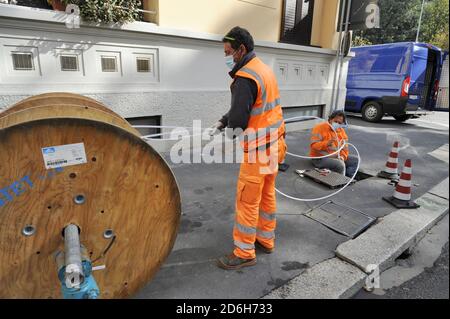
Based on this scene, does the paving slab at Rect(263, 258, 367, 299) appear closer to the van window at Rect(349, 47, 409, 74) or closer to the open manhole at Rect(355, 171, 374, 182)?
the open manhole at Rect(355, 171, 374, 182)

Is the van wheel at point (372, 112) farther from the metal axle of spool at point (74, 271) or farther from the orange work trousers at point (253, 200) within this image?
the metal axle of spool at point (74, 271)

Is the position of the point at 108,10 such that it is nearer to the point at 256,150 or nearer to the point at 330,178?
the point at 256,150

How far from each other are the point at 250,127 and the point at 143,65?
345 cm

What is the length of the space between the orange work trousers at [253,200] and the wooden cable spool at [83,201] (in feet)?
2.59

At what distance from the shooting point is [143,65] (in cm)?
521

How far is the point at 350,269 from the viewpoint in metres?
2.65

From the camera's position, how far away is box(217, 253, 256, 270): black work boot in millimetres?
2592

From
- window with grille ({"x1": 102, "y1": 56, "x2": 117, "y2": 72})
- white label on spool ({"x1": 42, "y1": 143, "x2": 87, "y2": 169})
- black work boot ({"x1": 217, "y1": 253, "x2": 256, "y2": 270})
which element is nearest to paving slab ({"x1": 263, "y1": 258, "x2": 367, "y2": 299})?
black work boot ({"x1": 217, "y1": 253, "x2": 256, "y2": 270})

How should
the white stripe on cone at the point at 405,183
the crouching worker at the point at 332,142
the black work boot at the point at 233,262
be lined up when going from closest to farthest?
the black work boot at the point at 233,262
the white stripe on cone at the point at 405,183
the crouching worker at the point at 332,142

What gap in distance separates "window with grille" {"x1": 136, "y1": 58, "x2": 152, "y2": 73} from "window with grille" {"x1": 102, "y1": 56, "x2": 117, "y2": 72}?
15.6 inches

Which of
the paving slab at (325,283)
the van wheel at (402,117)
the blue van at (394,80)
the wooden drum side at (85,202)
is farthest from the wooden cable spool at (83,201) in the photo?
the van wheel at (402,117)

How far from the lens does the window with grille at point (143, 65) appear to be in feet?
16.9

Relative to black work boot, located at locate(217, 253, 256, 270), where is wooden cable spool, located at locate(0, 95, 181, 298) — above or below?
above
